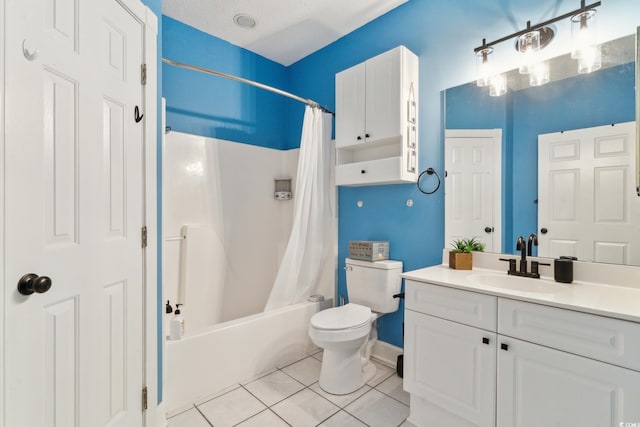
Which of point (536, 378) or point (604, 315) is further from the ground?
point (604, 315)

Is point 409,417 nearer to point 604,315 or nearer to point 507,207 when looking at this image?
point 604,315

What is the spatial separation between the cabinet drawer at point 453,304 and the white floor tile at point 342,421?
2.30 feet

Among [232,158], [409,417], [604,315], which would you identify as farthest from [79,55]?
[409,417]

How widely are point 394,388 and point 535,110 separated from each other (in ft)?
6.34

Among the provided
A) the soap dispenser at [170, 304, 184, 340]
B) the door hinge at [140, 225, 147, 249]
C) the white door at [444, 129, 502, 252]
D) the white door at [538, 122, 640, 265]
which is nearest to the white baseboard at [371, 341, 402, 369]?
the white door at [444, 129, 502, 252]

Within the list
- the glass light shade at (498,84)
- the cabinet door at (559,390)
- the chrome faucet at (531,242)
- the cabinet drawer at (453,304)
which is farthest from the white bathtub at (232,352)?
the glass light shade at (498,84)

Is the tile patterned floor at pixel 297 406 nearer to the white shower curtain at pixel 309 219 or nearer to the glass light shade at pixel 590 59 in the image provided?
the white shower curtain at pixel 309 219

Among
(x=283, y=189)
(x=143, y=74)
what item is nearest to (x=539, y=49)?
(x=143, y=74)

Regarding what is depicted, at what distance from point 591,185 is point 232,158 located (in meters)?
2.56

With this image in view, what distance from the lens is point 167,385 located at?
172 cm

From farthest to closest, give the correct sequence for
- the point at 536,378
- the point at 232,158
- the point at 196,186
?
the point at 232,158, the point at 196,186, the point at 536,378

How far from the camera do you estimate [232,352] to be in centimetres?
199

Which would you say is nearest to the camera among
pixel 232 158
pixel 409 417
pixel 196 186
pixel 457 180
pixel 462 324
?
pixel 462 324

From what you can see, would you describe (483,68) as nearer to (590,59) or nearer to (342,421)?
(590,59)
